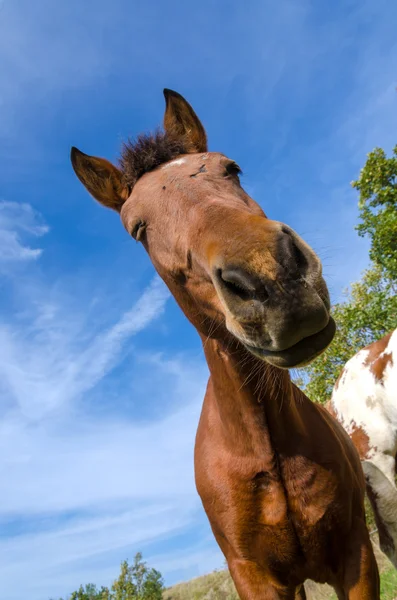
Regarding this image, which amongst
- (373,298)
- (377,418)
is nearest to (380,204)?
(373,298)

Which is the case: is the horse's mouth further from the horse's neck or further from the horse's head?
the horse's neck

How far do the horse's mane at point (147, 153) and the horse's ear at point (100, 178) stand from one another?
0.38 ft

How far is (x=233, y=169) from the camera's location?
347cm

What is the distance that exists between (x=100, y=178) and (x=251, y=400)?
2.37 meters

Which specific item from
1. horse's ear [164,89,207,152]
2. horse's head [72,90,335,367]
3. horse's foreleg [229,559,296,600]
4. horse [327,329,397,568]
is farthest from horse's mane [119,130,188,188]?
horse [327,329,397,568]

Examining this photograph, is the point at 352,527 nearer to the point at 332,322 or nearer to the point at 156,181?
the point at 332,322

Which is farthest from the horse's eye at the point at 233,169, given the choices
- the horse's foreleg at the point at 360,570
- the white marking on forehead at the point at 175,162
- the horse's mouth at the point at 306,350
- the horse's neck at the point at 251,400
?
the horse's foreleg at the point at 360,570

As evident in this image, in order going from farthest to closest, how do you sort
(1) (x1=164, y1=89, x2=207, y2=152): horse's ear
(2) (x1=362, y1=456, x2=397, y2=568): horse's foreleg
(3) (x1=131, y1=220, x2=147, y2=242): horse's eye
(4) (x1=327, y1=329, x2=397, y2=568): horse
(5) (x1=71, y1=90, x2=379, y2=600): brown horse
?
1. (4) (x1=327, y1=329, x2=397, y2=568): horse
2. (2) (x1=362, y1=456, x2=397, y2=568): horse's foreleg
3. (1) (x1=164, y1=89, x2=207, y2=152): horse's ear
4. (3) (x1=131, y1=220, x2=147, y2=242): horse's eye
5. (5) (x1=71, y1=90, x2=379, y2=600): brown horse

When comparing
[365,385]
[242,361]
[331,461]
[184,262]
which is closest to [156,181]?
[184,262]

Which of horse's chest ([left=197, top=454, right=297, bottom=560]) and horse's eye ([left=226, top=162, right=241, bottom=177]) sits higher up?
horse's eye ([left=226, top=162, right=241, bottom=177])

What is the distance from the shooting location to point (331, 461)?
9.90 ft

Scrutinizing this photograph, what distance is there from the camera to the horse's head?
6.34 ft

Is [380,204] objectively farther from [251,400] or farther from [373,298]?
[251,400]

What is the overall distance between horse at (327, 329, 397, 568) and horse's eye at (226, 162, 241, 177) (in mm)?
3595
